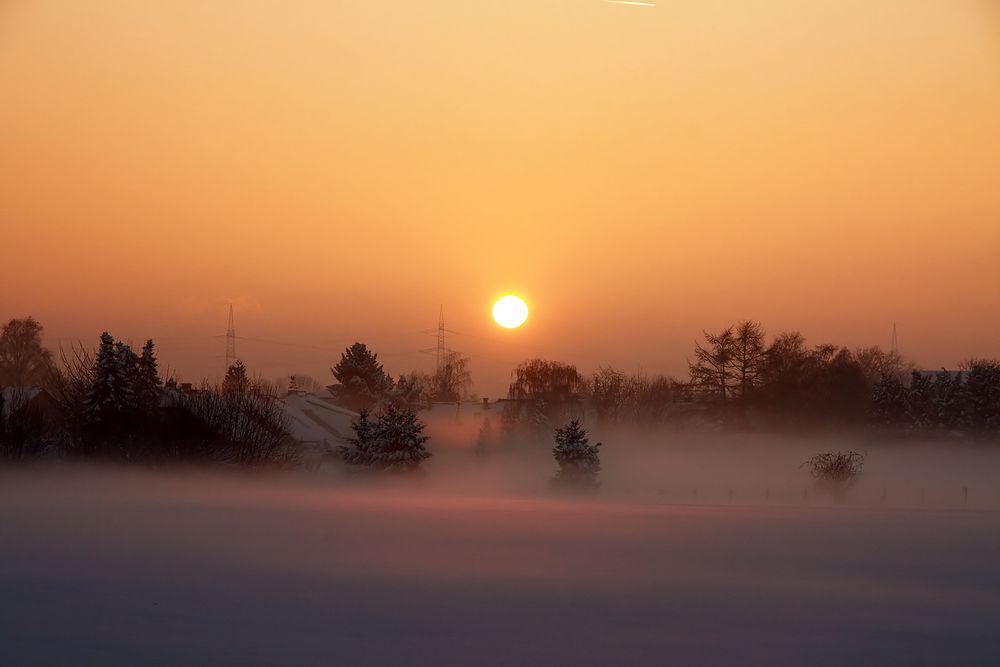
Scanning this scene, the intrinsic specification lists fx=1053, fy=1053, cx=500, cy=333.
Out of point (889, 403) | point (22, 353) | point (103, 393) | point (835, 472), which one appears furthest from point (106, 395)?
point (22, 353)

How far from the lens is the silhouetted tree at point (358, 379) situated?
98.6 meters

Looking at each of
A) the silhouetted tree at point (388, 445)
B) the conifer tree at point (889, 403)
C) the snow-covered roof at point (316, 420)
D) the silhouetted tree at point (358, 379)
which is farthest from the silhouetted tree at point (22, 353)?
the conifer tree at point (889, 403)

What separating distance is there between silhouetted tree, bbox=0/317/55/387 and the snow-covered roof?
5268 centimetres

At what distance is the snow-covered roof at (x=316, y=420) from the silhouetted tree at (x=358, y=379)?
735 inches

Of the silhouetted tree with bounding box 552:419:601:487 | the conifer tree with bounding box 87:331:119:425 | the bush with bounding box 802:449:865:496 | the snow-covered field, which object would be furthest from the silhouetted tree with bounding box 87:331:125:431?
the bush with bounding box 802:449:865:496

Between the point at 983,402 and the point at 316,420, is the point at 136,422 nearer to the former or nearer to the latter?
the point at 316,420

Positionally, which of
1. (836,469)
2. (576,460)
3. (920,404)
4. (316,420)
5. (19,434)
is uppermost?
(920,404)

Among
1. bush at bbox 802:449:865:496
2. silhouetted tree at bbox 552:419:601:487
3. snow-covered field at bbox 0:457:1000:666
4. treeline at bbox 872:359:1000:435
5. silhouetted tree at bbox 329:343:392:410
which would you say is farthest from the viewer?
silhouetted tree at bbox 329:343:392:410

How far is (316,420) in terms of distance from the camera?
71688mm

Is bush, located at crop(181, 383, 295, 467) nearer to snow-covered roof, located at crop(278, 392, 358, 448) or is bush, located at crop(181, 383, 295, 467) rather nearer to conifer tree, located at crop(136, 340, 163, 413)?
conifer tree, located at crop(136, 340, 163, 413)

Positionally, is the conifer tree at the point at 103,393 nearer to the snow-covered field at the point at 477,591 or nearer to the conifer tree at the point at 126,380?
the conifer tree at the point at 126,380

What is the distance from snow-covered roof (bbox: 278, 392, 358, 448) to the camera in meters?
63.9

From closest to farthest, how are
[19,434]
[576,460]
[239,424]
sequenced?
1. [19,434]
2. [239,424]
3. [576,460]

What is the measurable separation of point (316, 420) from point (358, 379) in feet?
91.4
